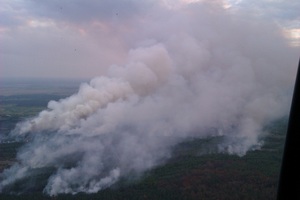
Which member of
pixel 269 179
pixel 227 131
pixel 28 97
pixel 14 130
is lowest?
pixel 269 179

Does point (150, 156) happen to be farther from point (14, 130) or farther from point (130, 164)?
point (14, 130)

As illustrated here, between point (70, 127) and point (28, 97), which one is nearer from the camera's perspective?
point (70, 127)

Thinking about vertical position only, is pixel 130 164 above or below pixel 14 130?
below

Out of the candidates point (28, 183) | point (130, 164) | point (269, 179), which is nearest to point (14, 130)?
point (28, 183)

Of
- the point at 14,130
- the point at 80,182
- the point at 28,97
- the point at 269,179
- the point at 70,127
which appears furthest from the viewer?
the point at 28,97

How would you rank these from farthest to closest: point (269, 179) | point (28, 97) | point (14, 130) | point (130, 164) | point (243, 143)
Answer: point (28, 97) < point (14, 130) < point (243, 143) < point (130, 164) < point (269, 179)

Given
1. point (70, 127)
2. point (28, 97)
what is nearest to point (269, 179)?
point (70, 127)
